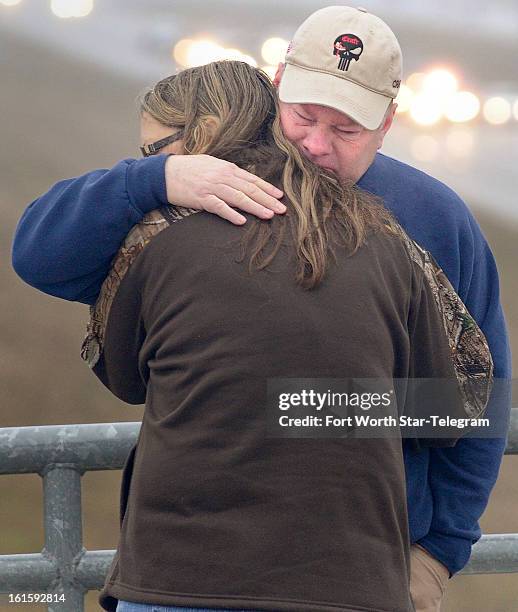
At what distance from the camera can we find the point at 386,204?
179cm

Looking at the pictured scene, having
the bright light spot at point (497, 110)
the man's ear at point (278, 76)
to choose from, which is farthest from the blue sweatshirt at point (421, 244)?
the bright light spot at point (497, 110)

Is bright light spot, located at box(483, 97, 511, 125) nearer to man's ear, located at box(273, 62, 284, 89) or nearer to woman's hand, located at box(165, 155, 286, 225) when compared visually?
man's ear, located at box(273, 62, 284, 89)

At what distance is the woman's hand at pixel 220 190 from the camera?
1539mm

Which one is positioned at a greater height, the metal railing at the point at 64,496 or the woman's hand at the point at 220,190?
the woman's hand at the point at 220,190

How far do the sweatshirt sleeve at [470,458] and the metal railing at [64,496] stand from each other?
0.49 metres

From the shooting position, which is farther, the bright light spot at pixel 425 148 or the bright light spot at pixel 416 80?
the bright light spot at pixel 416 80

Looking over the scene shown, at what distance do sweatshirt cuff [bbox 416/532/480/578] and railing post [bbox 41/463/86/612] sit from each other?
0.84 meters

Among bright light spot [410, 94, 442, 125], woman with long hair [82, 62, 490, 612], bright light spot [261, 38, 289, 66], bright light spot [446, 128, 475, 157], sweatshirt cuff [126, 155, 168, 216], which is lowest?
bright light spot [446, 128, 475, 157]

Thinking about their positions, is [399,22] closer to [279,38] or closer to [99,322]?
[279,38]

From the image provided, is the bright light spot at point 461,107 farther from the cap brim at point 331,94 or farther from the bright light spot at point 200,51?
the cap brim at point 331,94

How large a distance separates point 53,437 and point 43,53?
16228 mm

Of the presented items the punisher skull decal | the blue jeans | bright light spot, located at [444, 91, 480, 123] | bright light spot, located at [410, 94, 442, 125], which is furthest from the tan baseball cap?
bright light spot, located at [444, 91, 480, 123]

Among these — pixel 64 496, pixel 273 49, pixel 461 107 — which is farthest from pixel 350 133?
pixel 461 107

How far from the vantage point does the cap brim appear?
1.77 meters
